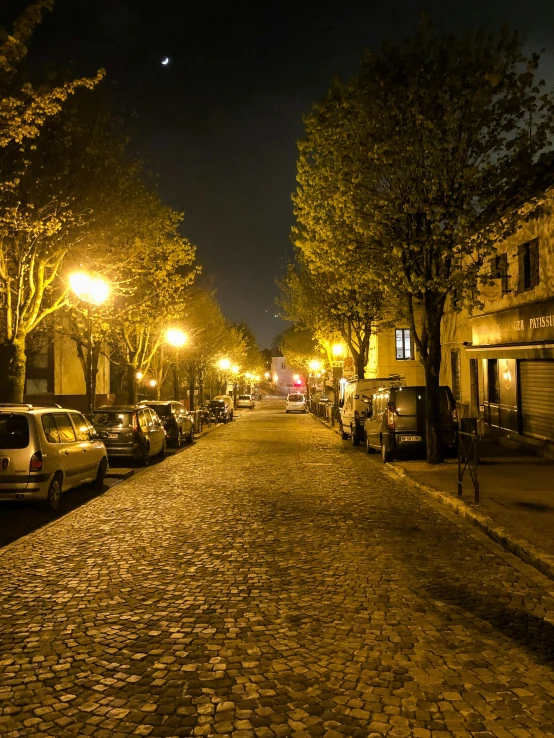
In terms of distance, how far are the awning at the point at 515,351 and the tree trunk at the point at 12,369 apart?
12.0 meters

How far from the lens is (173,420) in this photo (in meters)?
23.4

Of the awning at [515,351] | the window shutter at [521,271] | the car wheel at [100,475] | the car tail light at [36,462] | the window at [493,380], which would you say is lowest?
the car wheel at [100,475]

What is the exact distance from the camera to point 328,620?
5.49 meters

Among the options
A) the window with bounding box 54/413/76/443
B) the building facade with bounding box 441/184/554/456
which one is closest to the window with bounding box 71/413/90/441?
the window with bounding box 54/413/76/443

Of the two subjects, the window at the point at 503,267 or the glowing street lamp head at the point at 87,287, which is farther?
the window at the point at 503,267

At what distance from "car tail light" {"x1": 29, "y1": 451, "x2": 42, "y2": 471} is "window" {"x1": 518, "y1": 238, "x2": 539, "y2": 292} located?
41.7ft

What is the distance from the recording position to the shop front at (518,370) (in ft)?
52.8

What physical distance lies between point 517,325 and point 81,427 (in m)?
11.6

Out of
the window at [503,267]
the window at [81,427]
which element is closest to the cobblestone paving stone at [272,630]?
the window at [81,427]

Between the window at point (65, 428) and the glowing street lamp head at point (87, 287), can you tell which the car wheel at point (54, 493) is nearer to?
the window at point (65, 428)

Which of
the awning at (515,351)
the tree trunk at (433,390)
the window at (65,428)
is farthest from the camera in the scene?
the tree trunk at (433,390)

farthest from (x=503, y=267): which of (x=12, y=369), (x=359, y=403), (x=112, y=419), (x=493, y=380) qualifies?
(x=12, y=369)

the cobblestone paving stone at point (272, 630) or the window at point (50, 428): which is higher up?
the window at point (50, 428)

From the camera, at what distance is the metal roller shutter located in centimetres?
1633
